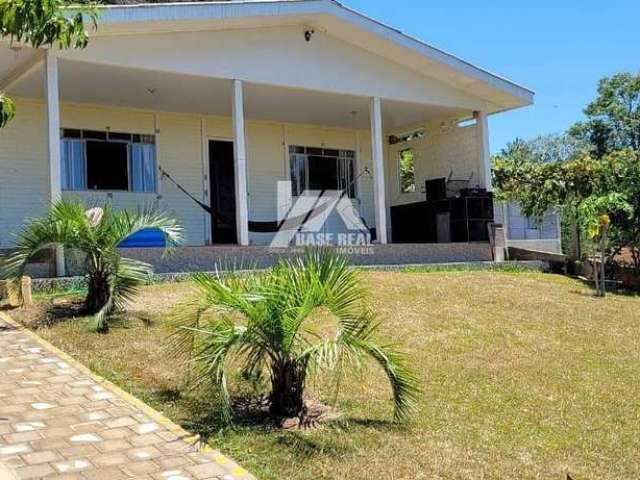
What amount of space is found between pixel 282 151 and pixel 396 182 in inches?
130

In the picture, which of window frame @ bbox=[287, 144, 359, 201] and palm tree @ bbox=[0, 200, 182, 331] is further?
window frame @ bbox=[287, 144, 359, 201]

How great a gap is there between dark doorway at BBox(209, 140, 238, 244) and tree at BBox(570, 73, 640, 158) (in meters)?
27.7

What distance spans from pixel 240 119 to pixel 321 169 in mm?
4442

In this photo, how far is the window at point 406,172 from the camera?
16.2 metres

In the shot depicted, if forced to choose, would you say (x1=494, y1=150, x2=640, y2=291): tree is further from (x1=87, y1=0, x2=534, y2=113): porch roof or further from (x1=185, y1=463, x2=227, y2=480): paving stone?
(x1=185, y1=463, x2=227, y2=480): paving stone

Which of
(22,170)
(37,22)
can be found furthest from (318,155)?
(37,22)

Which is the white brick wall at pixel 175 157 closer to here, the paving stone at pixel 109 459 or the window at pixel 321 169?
the window at pixel 321 169

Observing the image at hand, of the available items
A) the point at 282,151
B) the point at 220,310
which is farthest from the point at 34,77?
the point at 220,310

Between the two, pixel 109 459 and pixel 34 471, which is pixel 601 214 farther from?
pixel 34 471

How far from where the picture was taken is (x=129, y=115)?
12680mm

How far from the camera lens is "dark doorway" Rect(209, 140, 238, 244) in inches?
541

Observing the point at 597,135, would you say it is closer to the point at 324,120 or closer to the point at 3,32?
the point at 324,120

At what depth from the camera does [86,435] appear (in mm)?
3908

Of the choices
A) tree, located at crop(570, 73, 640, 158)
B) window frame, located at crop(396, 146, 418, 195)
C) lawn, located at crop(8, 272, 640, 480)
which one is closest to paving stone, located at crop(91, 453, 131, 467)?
lawn, located at crop(8, 272, 640, 480)
